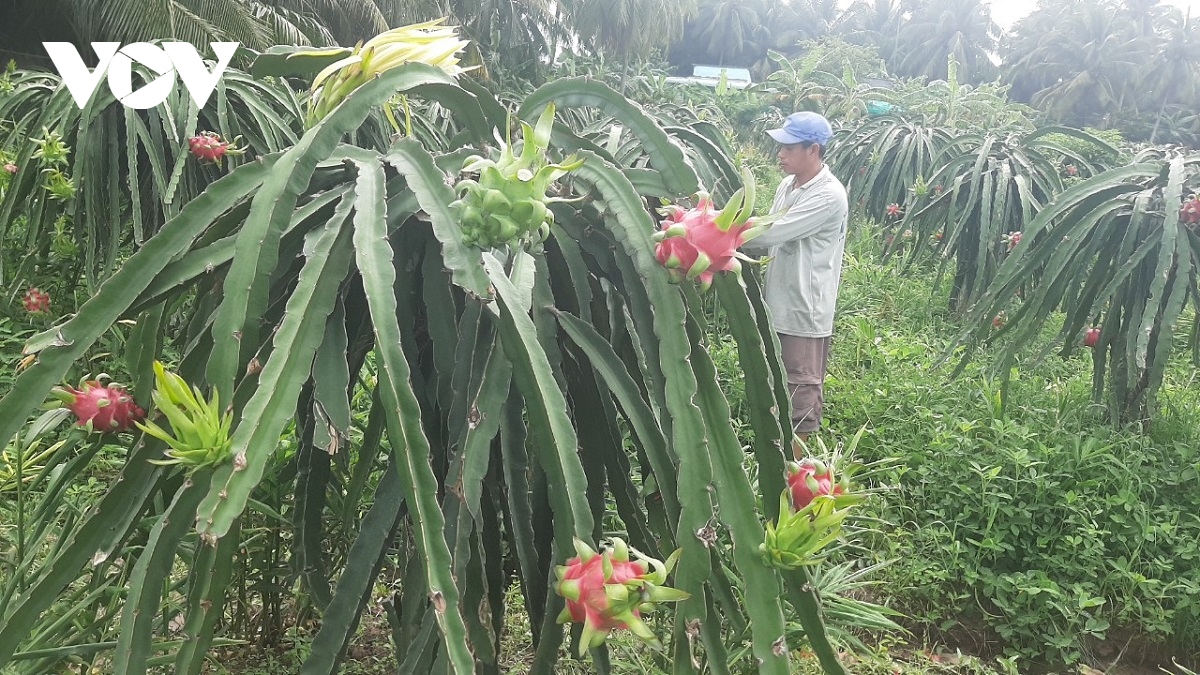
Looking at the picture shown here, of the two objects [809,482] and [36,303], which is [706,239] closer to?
[809,482]

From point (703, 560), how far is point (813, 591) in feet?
0.52

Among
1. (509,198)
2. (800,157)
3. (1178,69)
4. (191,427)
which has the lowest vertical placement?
(1178,69)

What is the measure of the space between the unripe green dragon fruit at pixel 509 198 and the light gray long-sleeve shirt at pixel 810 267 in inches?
73.5

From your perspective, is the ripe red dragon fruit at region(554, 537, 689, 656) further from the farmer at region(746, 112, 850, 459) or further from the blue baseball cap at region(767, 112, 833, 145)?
the blue baseball cap at region(767, 112, 833, 145)

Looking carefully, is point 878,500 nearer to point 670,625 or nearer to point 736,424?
point 736,424

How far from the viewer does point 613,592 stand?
638 millimetres

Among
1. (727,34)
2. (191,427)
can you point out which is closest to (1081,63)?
(727,34)

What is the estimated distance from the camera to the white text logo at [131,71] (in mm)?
2168

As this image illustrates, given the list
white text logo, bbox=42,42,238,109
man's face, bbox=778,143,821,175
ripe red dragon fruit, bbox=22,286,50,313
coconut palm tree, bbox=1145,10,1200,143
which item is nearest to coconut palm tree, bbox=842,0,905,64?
coconut palm tree, bbox=1145,10,1200,143

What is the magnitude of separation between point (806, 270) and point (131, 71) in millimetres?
2182

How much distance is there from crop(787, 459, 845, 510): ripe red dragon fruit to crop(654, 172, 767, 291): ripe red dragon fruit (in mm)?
224

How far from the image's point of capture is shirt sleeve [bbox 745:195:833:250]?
2.46 m

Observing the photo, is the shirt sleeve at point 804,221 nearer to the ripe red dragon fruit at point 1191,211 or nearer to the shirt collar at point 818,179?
the shirt collar at point 818,179

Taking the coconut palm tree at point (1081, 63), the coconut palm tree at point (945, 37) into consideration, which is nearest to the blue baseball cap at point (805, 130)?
the coconut palm tree at point (1081, 63)
